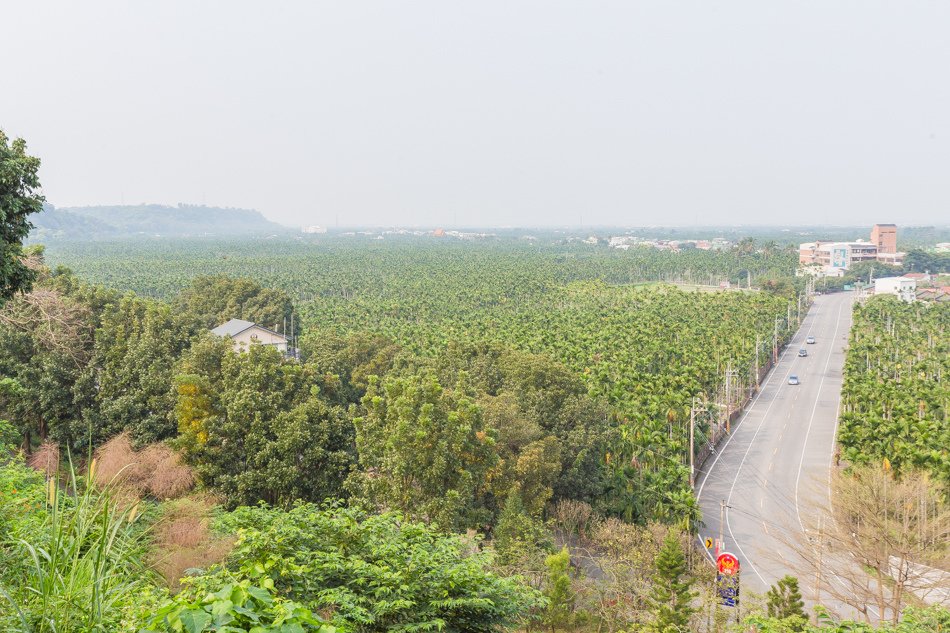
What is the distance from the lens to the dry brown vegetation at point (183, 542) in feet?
33.8

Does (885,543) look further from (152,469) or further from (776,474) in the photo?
(152,469)

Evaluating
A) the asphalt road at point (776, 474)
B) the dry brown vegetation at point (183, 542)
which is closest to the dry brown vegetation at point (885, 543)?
the asphalt road at point (776, 474)

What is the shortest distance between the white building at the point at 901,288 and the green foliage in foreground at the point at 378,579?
92341 millimetres

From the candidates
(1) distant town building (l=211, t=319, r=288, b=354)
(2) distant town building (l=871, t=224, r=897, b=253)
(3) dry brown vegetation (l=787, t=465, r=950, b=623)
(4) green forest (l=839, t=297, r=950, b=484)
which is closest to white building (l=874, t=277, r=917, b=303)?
(4) green forest (l=839, t=297, r=950, b=484)

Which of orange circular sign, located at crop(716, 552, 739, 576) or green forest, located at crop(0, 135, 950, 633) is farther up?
green forest, located at crop(0, 135, 950, 633)

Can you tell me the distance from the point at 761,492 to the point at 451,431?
18.7 metres

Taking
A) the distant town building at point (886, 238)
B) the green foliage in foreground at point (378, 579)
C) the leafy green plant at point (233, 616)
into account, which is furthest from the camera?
the distant town building at point (886, 238)

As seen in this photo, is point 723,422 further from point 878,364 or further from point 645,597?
point 645,597

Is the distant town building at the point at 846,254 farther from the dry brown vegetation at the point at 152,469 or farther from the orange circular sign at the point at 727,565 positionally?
the dry brown vegetation at the point at 152,469

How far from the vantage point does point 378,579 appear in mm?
7715

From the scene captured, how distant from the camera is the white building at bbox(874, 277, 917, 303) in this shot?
8500 cm

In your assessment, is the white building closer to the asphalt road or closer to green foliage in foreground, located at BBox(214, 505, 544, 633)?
the asphalt road

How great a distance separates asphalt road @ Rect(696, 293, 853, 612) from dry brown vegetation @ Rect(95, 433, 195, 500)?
676 inches

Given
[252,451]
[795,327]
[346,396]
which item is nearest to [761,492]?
[346,396]
